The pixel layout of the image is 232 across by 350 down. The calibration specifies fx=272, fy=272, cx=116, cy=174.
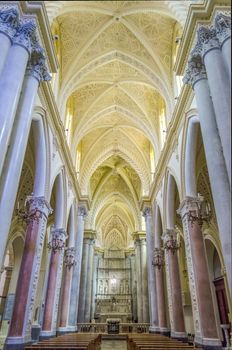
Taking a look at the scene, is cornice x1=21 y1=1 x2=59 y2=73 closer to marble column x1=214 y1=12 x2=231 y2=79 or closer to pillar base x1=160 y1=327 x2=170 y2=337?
marble column x1=214 y1=12 x2=231 y2=79

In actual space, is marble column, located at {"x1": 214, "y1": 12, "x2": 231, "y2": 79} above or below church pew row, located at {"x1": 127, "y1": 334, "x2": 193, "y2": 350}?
above

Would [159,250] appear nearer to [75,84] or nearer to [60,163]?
[60,163]

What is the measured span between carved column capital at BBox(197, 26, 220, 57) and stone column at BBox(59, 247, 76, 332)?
12.6m

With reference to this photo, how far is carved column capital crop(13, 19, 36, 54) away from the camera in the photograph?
6.61m

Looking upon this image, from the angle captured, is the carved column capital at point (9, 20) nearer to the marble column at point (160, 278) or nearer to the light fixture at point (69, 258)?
the marble column at point (160, 278)

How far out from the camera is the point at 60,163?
40.0 feet

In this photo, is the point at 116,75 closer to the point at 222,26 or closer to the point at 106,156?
the point at 106,156

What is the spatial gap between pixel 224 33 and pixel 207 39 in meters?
0.49

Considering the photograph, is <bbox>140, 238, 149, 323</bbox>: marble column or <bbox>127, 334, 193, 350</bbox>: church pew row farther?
<bbox>140, 238, 149, 323</bbox>: marble column

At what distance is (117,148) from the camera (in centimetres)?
1956

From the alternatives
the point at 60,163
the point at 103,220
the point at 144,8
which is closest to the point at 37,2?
the point at 144,8

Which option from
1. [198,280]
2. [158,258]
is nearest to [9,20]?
[198,280]

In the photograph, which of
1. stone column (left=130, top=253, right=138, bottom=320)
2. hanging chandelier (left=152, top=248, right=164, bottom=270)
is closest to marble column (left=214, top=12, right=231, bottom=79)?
hanging chandelier (left=152, top=248, right=164, bottom=270)

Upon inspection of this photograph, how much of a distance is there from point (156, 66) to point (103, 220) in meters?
22.3
